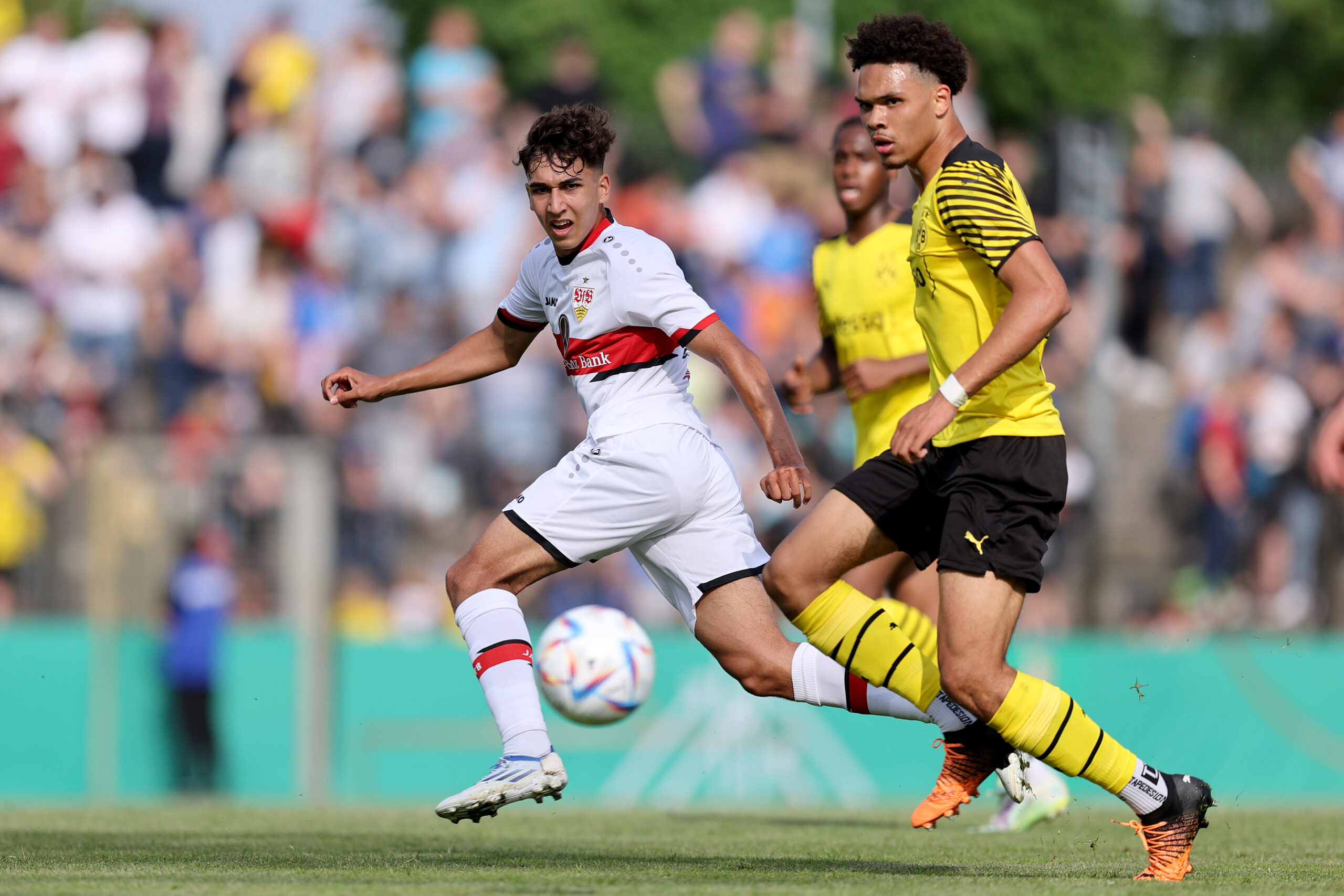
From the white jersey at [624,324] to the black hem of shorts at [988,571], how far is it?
1.32m

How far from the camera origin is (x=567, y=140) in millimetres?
6887

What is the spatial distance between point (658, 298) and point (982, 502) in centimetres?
146

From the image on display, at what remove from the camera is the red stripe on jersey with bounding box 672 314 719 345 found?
6727mm

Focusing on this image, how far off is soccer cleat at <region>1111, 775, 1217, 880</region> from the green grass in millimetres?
Answer: 93

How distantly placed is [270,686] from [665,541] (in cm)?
851

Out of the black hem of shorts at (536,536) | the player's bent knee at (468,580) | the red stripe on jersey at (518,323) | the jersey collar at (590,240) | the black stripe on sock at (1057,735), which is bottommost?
the black stripe on sock at (1057,735)

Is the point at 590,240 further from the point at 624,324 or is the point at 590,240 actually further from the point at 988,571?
the point at 988,571

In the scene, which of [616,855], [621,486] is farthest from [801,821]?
[621,486]

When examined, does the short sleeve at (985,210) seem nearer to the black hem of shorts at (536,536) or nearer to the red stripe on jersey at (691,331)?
the red stripe on jersey at (691,331)

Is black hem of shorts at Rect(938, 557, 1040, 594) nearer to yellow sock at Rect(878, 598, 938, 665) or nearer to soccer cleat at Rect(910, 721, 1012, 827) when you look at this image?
soccer cleat at Rect(910, 721, 1012, 827)

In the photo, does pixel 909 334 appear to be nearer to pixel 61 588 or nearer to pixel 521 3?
pixel 61 588

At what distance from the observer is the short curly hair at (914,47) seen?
6.35m

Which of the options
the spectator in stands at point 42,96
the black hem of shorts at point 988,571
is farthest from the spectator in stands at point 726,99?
the black hem of shorts at point 988,571

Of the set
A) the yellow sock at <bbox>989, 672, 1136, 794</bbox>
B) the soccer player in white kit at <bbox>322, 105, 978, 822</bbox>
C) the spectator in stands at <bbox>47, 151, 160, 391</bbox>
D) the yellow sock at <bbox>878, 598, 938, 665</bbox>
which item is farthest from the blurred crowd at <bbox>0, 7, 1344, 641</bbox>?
the yellow sock at <bbox>989, 672, 1136, 794</bbox>
